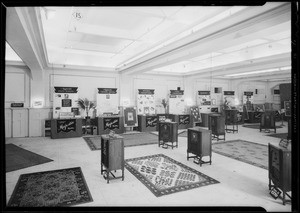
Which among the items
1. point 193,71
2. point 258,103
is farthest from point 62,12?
point 258,103

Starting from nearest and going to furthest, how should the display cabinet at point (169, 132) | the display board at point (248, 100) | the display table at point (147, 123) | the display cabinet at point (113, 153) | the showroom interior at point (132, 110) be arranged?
the showroom interior at point (132, 110)
the display cabinet at point (113, 153)
the display cabinet at point (169, 132)
the display table at point (147, 123)
the display board at point (248, 100)

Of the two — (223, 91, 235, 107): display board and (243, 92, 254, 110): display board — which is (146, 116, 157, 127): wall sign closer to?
(223, 91, 235, 107): display board

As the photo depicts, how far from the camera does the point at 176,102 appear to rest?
11945 mm

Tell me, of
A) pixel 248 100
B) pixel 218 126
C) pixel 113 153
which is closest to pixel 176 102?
pixel 218 126

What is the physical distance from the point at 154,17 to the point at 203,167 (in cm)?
378

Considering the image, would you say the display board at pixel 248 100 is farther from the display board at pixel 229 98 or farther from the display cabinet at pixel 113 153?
the display cabinet at pixel 113 153

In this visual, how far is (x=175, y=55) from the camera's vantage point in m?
6.28

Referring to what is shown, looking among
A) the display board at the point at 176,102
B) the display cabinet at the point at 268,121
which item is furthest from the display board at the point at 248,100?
the display board at the point at 176,102

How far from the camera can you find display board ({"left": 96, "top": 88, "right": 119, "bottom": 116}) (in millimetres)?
10055

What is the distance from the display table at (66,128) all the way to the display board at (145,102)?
11.7 ft

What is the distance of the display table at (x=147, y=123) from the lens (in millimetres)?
10164

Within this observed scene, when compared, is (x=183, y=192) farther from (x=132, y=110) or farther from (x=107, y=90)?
(x=107, y=90)

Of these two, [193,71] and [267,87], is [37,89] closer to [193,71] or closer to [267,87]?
[193,71]

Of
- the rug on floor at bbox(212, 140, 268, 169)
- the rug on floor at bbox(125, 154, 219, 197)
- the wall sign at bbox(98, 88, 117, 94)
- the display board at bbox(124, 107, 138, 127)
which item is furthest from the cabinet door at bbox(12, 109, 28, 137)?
the rug on floor at bbox(212, 140, 268, 169)
